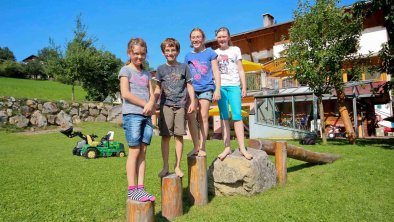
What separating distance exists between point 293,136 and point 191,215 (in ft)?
51.5

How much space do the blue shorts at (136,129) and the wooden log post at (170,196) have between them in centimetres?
72

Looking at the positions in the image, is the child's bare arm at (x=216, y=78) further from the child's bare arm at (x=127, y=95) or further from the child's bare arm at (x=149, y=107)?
the child's bare arm at (x=127, y=95)

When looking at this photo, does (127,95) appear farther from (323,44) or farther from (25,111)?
(25,111)

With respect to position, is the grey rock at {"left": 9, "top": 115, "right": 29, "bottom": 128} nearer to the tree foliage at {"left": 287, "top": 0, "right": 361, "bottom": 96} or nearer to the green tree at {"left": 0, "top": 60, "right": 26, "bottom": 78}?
the tree foliage at {"left": 287, "top": 0, "right": 361, "bottom": 96}

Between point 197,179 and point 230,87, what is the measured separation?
1762 mm

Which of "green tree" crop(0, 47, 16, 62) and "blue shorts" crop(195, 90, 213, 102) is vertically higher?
"green tree" crop(0, 47, 16, 62)

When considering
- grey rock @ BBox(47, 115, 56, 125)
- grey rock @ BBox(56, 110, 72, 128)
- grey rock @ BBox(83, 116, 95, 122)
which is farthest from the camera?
grey rock @ BBox(83, 116, 95, 122)

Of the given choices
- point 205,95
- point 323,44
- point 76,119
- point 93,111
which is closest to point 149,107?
point 205,95

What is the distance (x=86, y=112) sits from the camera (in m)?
26.5

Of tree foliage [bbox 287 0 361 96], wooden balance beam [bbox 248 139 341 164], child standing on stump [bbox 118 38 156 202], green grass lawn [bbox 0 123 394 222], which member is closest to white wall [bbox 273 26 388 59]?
tree foliage [bbox 287 0 361 96]

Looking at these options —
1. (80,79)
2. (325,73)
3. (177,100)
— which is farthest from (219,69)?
(80,79)

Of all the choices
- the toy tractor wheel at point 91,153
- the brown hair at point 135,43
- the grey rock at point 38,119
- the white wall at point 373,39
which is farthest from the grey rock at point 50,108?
the brown hair at point 135,43

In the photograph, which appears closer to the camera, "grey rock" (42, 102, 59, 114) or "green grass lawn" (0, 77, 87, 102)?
"grey rock" (42, 102, 59, 114)

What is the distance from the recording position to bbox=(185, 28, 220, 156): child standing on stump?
536cm
